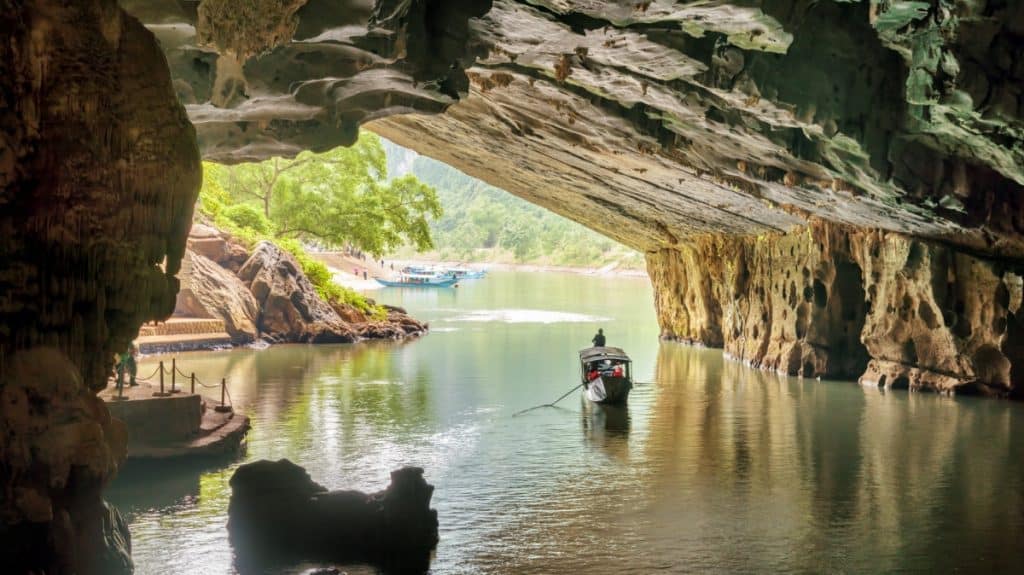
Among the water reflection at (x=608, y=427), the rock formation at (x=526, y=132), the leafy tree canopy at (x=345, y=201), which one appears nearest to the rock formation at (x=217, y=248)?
the leafy tree canopy at (x=345, y=201)

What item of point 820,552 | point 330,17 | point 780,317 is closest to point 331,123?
point 330,17

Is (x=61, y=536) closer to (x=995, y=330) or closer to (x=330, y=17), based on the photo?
Result: (x=330, y=17)

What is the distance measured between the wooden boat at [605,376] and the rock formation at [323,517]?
13994mm

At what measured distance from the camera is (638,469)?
2009 cm

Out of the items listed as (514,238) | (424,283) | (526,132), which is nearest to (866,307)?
(526,132)

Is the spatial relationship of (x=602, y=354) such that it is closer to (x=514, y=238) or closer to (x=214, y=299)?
(x=214, y=299)

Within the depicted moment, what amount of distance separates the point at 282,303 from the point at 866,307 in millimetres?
23392

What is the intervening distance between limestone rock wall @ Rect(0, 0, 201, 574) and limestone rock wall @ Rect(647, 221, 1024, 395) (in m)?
20.3

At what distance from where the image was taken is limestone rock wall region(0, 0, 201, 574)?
10500 mm

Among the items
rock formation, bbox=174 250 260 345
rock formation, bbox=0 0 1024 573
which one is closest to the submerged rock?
rock formation, bbox=174 250 260 345

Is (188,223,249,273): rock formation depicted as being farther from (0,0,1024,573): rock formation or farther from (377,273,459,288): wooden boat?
(377,273,459,288): wooden boat

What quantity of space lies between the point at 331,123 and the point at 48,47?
8165 millimetres

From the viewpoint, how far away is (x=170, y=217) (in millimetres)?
12125

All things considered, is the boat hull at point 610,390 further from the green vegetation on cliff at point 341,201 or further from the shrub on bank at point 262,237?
the green vegetation on cliff at point 341,201
